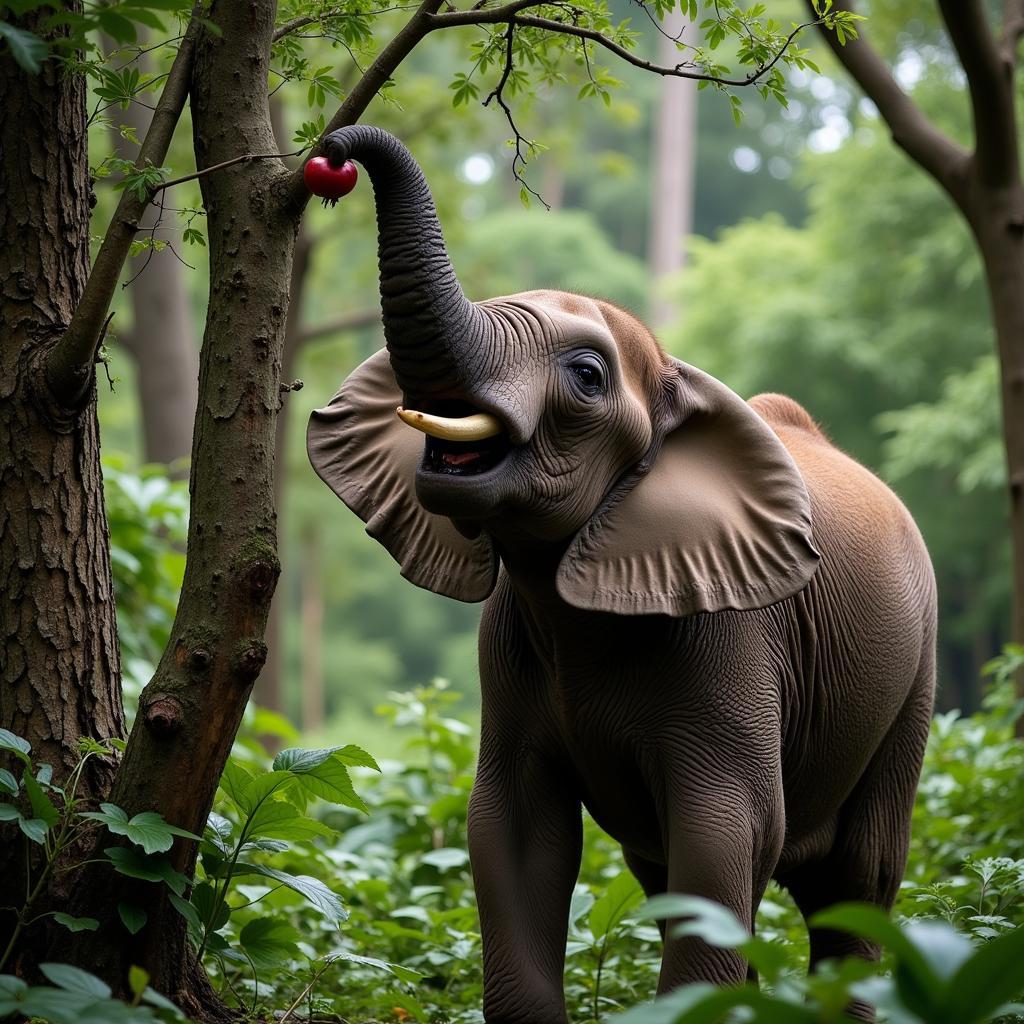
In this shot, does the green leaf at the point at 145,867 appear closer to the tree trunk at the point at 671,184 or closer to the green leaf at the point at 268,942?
the green leaf at the point at 268,942

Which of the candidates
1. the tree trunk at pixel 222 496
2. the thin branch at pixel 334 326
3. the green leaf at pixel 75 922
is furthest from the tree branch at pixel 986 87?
the thin branch at pixel 334 326

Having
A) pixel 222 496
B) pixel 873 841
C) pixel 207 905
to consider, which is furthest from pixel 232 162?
pixel 873 841

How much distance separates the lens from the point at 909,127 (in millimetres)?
7676

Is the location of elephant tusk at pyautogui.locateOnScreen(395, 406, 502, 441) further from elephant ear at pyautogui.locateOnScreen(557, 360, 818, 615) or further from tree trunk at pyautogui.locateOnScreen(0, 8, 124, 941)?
tree trunk at pyautogui.locateOnScreen(0, 8, 124, 941)

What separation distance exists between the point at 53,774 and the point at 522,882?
1.25m

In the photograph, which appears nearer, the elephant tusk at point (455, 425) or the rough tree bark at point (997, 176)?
the elephant tusk at point (455, 425)

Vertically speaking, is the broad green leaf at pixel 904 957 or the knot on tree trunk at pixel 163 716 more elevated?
the knot on tree trunk at pixel 163 716

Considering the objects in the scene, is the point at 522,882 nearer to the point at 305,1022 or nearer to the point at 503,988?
the point at 503,988

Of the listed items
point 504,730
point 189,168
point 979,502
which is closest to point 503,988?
point 504,730

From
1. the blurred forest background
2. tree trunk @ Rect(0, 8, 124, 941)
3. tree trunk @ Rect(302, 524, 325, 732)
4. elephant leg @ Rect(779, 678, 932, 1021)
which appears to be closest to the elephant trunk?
tree trunk @ Rect(0, 8, 124, 941)

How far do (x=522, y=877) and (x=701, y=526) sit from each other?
1066mm

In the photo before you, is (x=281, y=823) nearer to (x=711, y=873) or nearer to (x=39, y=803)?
(x=39, y=803)

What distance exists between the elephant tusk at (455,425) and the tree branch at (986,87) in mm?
4647

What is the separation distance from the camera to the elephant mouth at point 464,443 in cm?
315
